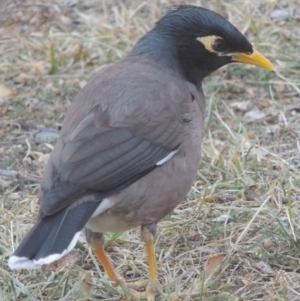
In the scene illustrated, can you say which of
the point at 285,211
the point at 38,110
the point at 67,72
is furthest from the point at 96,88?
the point at 67,72

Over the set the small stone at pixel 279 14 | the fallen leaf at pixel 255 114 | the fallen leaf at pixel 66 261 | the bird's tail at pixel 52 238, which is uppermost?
the bird's tail at pixel 52 238

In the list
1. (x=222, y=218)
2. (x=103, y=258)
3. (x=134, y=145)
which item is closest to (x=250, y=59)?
(x=222, y=218)

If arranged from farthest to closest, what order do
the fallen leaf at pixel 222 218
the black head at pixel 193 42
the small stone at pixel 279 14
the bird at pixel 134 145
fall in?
the small stone at pixel 279 14 → the fallen leaf at pixel 222 218 → the black head at pixel 193 42 → the bird at pixel 134 145

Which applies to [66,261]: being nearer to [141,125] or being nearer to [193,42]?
[141,125]

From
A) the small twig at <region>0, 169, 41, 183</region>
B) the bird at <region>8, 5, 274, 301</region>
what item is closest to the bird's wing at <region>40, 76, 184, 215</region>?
the bird at <region>8, 5, 274, 301</region>

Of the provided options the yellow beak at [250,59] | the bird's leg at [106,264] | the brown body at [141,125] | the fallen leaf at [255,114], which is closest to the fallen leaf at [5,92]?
the fallen leaf at [255,114]

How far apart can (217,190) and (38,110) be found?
1.87m

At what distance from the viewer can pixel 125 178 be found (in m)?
4.56

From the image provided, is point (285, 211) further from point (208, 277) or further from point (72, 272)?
point (72, 272)

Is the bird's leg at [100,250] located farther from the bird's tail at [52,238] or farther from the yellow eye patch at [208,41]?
the yellow eye patch at [208,41]

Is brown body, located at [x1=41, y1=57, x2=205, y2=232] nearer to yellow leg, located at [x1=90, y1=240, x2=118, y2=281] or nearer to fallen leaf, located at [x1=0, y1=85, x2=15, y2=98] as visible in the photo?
yellow leg, located at [x1=90, y1=240, x2=118, y2=281]

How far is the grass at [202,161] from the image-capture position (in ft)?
15.8

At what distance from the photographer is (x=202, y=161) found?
6008mm

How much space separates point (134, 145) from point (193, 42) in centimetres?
91
